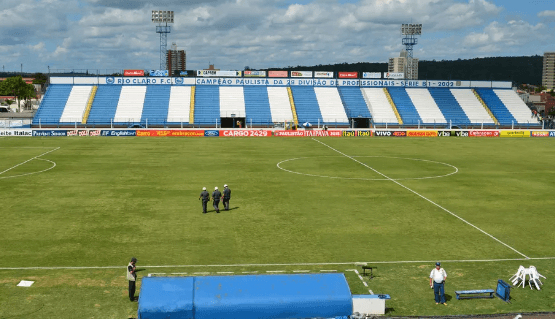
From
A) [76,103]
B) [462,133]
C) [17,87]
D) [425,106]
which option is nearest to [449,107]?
[425,106]

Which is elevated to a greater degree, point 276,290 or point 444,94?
point 444,94

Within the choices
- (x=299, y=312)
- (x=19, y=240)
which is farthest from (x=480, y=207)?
(x=19, y=240)

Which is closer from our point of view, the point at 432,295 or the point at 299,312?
the point at 299,312

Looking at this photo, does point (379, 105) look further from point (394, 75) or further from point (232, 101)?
point (232, 101)

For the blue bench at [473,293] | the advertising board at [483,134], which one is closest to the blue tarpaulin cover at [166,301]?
the blue bench at [473,293]

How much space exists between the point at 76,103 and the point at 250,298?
8592 cm

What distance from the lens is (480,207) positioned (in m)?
32.4

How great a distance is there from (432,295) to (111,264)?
41.7 ft

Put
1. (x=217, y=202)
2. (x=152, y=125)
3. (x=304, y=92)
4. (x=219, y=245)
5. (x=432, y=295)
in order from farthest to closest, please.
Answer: (x=304, y=92), (x=152, y=125), (x=217, y=202), (x=219, y=245), (x=432, y=295)

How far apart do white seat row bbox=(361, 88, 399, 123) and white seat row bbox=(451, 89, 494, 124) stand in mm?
15028

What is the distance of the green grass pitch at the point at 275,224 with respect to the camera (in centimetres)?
1936

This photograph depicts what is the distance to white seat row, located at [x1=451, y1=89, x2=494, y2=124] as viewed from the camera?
98.6 meters

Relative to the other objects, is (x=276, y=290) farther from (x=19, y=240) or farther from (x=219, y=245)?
(x=19, y=240)

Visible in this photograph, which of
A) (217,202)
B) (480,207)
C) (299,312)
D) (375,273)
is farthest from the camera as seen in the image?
(480,207)
